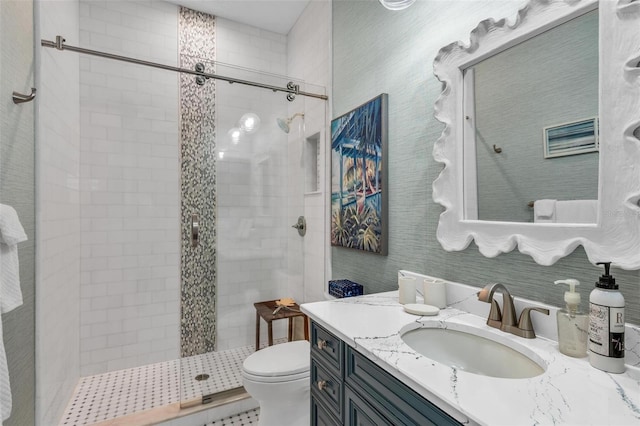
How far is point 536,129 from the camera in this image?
1001 millimetres

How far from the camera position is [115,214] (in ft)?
7.91

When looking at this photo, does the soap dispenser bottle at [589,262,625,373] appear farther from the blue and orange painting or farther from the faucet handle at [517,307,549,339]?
the blue and orange painting

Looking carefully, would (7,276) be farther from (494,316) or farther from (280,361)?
(494,316)

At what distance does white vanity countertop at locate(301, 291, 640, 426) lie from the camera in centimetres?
58

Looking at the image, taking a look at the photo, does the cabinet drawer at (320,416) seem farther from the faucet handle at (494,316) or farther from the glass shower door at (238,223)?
the glass shower door at (238,223)

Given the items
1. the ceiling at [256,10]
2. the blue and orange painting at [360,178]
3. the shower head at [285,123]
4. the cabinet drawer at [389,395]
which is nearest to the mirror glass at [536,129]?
the blue and orange painting at [360,178]

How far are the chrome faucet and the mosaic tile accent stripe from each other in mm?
1694

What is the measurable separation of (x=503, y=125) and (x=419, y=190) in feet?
1.42

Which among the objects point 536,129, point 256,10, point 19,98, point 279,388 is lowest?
point 279,388

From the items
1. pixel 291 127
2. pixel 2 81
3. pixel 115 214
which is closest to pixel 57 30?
pixel 2 81

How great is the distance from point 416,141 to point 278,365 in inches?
51.8

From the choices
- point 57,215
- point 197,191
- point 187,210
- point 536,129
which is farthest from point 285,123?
point 536,129

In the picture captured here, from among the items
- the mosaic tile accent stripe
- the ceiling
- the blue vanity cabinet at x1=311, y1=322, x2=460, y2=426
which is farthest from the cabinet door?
the ceiling

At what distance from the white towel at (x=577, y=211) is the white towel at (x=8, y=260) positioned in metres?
1.67
